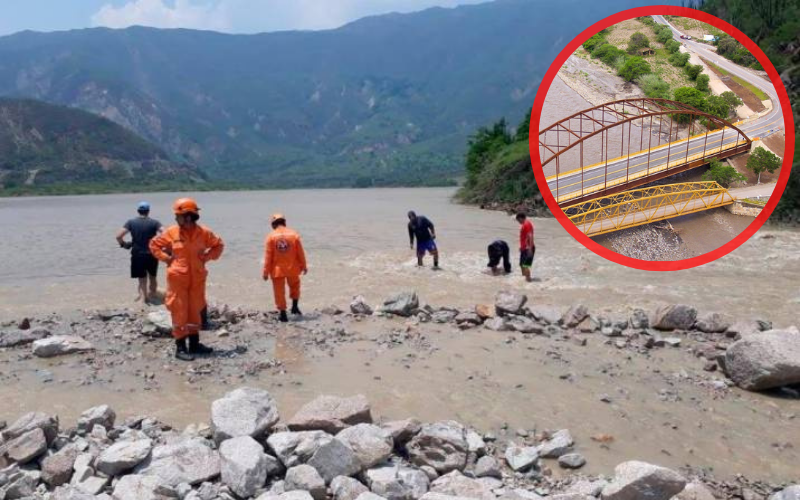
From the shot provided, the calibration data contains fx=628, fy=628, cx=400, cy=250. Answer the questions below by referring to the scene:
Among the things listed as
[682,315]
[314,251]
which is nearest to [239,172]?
[314,251]

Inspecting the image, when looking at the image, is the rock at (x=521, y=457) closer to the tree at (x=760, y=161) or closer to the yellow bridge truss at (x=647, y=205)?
the yellow bridge truss at (x=647, y=205)

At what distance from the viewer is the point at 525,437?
4848 mm

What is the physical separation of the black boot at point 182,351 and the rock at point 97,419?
1.85 metres

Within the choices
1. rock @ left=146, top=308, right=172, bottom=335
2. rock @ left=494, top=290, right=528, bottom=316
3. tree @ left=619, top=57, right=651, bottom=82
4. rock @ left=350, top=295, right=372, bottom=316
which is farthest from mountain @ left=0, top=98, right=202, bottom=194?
tree @ left=619, top=57, right=651, bottom=82

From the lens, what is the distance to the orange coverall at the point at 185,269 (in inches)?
256

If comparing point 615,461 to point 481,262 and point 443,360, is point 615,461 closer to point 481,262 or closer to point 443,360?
point 443,360

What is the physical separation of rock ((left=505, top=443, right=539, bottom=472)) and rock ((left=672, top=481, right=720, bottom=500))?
0.95m

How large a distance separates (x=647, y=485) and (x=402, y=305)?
17.3ft

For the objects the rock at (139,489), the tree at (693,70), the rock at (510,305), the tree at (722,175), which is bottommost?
the rock at (139,489)

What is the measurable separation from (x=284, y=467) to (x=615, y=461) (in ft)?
7.60

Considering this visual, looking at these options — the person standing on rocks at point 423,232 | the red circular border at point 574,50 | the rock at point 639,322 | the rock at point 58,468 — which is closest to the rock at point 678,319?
the rock at point 639,322

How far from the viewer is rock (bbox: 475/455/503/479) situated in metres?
4.11

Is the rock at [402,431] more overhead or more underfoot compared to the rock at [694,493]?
more overhead

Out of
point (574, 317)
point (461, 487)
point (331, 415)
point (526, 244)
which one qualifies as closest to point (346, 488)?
point (461, 487)
